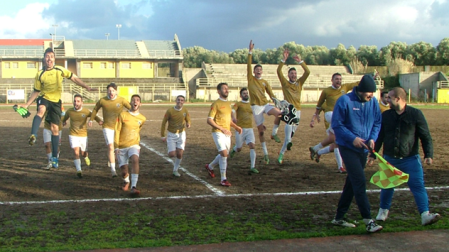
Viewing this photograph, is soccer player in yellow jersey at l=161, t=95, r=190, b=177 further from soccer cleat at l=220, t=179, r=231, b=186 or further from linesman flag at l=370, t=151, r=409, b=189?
linesman flag at l=370, t=151, r=409, b=189

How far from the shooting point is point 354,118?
5746 mm

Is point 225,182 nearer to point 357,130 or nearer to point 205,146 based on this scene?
point 357,130

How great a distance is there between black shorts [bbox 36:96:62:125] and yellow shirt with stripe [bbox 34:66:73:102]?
0.09m

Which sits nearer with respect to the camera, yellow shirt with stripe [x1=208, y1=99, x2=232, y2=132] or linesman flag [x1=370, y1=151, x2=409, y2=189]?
linesman flag [x1=370, y1=151, x2=409, y2=189]

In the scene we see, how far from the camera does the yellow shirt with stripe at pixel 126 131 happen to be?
26.5ft

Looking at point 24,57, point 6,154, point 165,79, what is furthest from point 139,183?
point 24,57

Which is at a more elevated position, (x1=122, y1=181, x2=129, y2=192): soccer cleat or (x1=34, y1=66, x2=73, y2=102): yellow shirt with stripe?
(x1=34, y1=66, x2=73, y2=102): yellow shirt with stripe

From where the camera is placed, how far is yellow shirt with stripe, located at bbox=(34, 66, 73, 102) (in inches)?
384

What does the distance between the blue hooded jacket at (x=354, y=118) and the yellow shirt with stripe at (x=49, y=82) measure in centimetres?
652

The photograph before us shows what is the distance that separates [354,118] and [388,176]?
851 mm

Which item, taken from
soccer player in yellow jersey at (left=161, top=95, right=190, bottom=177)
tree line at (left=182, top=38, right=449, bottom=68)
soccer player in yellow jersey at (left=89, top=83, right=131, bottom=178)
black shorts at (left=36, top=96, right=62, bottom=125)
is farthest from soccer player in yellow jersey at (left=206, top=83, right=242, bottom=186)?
tree line at (left=182, top=38, right=449, bottom=68)

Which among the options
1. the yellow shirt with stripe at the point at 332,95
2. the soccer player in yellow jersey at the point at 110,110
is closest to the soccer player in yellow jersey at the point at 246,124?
the yellow shirt with stripe at the point at 332,95

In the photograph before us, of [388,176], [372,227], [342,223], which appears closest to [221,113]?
[342,223]

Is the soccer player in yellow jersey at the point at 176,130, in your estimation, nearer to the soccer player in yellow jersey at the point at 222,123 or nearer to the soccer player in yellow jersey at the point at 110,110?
the soccer player in yellow jersey at the point at 222,123
